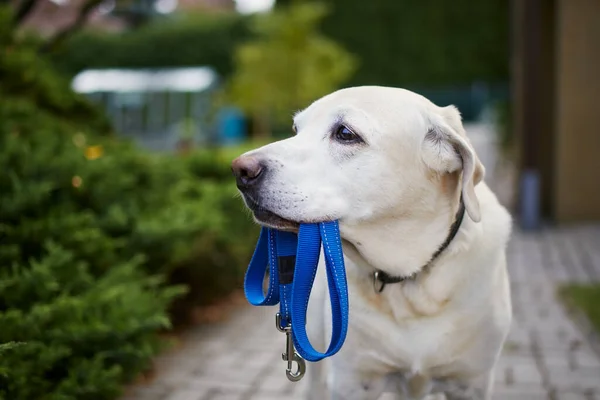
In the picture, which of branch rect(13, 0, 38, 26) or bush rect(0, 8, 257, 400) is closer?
bush rect(0, 8, 257, 400)

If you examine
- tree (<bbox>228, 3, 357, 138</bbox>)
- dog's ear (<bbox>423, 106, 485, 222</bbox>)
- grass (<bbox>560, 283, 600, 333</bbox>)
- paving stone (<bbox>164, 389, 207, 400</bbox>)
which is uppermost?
dog's ear (<bbox>423, 106, 485, 222</bbox>)

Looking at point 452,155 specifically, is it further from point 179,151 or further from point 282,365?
point 179,151

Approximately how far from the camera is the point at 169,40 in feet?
71.5

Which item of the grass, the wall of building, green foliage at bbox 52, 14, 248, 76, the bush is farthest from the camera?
green foliage at bbox 52, 14, 248, 76

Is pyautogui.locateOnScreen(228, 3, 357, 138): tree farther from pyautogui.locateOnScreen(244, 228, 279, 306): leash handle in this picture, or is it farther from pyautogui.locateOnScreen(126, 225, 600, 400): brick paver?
pyautogui.locateOnScreen(244, 228, 279, 306): leash handle

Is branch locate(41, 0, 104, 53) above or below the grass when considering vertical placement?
above

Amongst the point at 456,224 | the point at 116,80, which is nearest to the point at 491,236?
the point at 456,224

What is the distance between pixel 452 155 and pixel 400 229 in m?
0.31

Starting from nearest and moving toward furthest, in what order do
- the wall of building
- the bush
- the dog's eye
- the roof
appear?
the dog's eye → the bush → the wall of building → the roof

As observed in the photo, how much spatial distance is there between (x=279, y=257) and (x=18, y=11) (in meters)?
4.03

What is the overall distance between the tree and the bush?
726cm

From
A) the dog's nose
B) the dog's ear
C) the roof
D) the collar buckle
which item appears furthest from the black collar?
the roof

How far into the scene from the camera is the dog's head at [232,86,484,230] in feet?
6.86

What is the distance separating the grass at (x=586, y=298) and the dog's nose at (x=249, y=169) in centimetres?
315
